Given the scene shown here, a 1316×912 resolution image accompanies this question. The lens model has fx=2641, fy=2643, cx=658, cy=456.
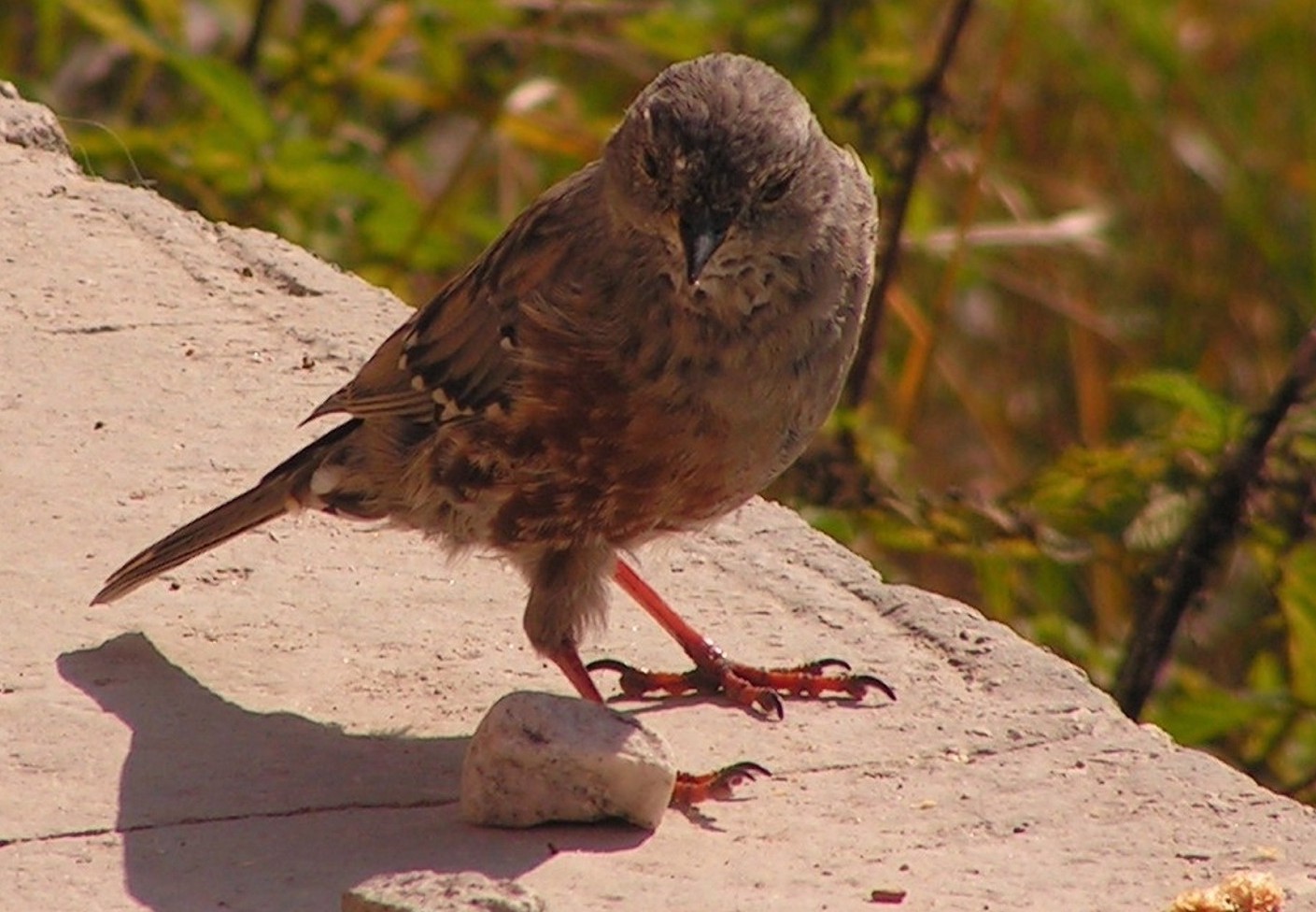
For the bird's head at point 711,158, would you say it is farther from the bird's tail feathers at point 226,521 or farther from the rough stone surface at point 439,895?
the rough stone surface at point 439,895

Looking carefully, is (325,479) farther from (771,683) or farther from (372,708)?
(771,683)

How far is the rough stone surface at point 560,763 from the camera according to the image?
174 inches

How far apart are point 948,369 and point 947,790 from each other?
460cm

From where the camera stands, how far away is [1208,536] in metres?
6.23

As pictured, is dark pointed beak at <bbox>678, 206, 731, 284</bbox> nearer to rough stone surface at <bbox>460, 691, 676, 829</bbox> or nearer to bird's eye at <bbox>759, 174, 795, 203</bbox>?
bird's eye at <bbox>759, 174, 795, 203</bbox>

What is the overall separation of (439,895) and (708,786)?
94cm

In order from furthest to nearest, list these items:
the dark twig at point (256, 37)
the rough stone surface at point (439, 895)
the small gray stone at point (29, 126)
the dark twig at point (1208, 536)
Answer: the dark twig at point (256, 37) < the small gray stone at point (29, 126) < the dark twig at point (1208, 536) < the rough stone surface at point (439, 895)

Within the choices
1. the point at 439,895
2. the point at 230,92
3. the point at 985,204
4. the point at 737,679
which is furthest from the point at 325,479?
the point at 985,204

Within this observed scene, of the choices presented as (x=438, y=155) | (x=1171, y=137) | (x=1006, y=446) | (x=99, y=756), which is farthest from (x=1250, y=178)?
(x=99, y=756)

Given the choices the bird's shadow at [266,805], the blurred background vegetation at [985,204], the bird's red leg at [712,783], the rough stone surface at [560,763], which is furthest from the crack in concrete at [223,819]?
the blurred background vegetation at [985,204]

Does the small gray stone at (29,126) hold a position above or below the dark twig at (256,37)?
below

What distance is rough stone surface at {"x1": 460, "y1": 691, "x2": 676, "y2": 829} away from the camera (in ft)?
14.5

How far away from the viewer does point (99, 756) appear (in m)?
4.61

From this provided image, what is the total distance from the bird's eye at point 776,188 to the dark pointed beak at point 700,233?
0.37 feet
